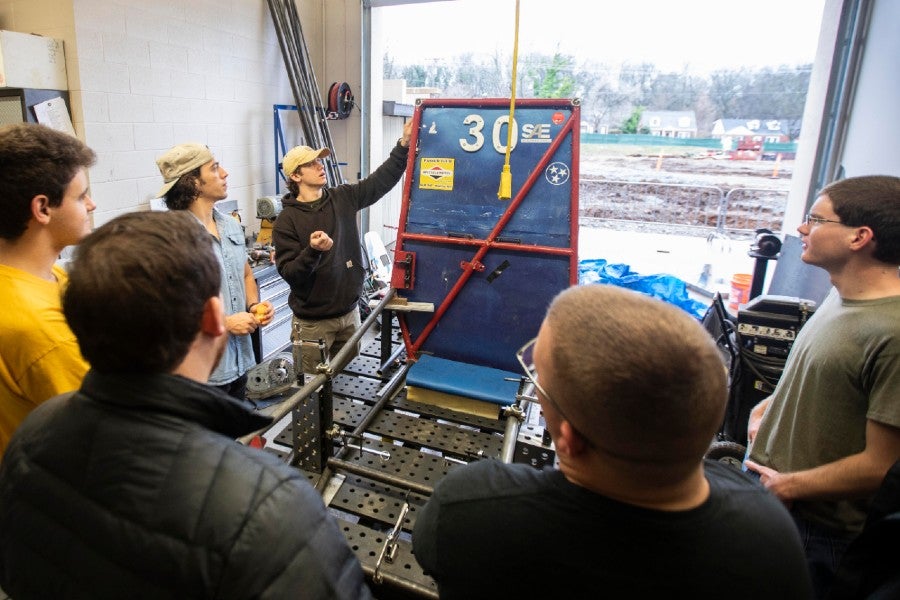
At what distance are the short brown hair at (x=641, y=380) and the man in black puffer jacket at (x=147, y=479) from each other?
457 millimetres

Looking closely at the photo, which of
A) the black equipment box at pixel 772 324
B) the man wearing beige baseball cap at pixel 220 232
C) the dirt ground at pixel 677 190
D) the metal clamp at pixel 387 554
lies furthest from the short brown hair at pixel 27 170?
the dirt ground at pixel 677 190

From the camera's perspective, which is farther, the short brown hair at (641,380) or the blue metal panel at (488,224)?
the blue metal panel at (488,224)

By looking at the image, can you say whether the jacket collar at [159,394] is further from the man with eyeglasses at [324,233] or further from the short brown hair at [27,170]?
the man with eyeglasses at [324,233]

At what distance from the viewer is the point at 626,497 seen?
0.72 m

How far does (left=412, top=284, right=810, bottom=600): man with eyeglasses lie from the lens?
0.66 meters

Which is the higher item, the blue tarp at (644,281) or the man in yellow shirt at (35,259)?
the man in yellow shirt at (35,259)

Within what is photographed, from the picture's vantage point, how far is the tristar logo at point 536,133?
2.29m

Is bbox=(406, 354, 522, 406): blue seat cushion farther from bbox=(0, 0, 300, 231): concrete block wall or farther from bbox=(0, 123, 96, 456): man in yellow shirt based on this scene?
bbox=(0, 0, 300, 231): concrete block wall

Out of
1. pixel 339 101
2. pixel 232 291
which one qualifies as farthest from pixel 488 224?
pixel 339 101

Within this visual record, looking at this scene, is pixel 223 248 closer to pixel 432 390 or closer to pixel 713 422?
pixel 432 390

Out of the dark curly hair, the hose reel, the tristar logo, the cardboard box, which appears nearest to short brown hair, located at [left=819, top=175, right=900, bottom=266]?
the tristar logo

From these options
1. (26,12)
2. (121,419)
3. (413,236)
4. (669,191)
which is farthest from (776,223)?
(26,12)

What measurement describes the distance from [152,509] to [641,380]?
693 mm

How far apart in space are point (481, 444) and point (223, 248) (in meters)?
A: 1.43
